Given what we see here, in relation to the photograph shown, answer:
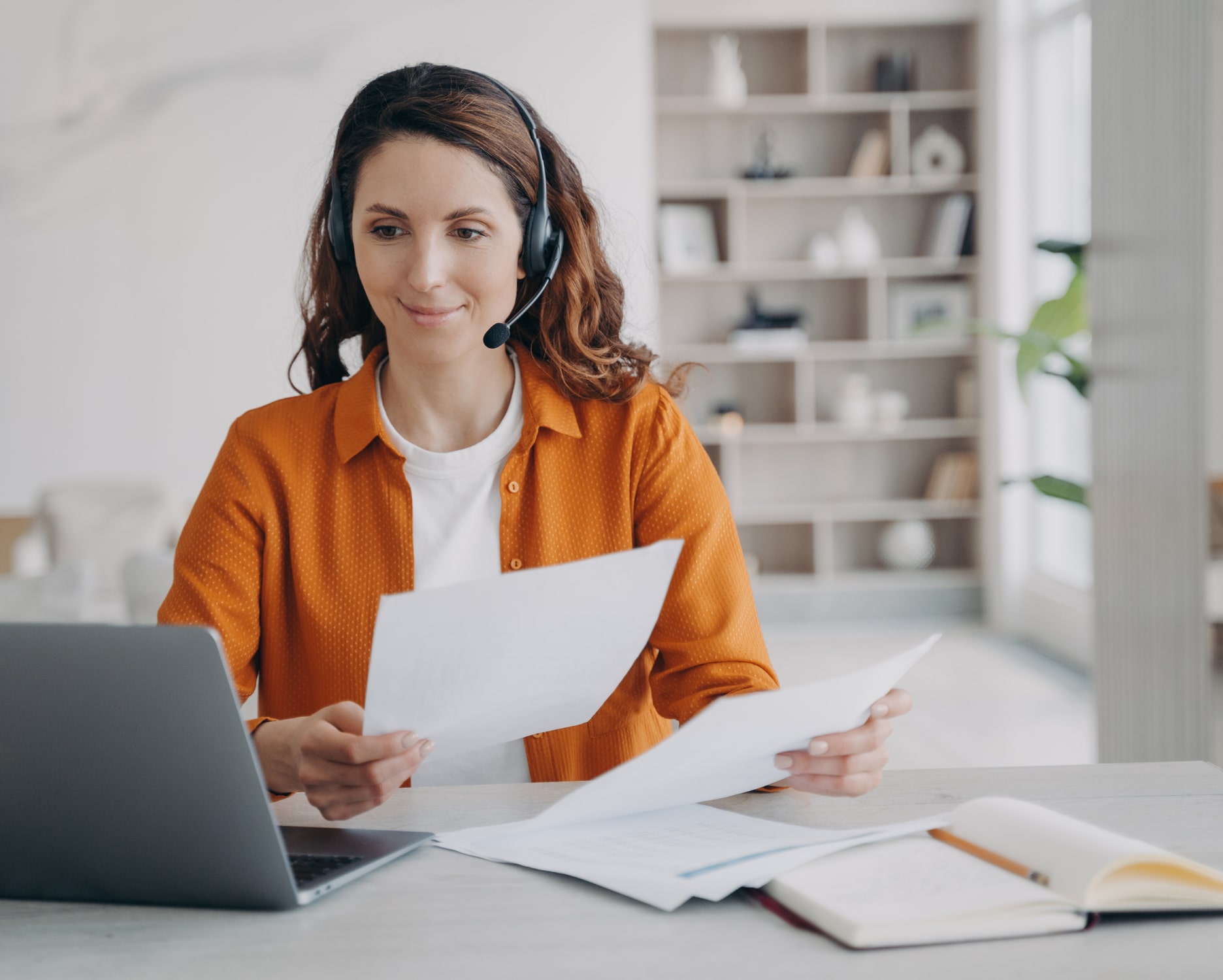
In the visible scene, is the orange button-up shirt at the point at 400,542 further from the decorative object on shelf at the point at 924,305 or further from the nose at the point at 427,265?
the decorative object on shelf at the point at 924,305

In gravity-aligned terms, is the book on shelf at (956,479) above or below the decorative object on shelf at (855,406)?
below

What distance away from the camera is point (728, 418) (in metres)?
5.23

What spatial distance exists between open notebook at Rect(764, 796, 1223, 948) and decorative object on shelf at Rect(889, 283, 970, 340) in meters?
4.66

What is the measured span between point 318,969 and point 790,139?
5.10 meters

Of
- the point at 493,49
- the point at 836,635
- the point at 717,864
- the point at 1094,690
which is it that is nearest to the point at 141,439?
the point at 493,49

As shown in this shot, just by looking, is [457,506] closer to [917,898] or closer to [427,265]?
[427,265]

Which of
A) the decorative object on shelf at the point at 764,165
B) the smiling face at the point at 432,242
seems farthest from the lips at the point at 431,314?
the decorative object on shelf at the point at 764,165

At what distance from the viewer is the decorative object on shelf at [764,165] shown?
5.20 metres

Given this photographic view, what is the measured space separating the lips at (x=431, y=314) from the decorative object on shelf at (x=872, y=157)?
423 centimetres

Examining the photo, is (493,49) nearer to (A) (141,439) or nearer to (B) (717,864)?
(A) (141,439)

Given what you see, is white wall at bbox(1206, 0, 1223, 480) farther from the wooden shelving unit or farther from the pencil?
the wooden shelving unit

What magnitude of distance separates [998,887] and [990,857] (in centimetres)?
6

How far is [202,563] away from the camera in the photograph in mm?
1246

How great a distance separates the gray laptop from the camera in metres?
0.70
